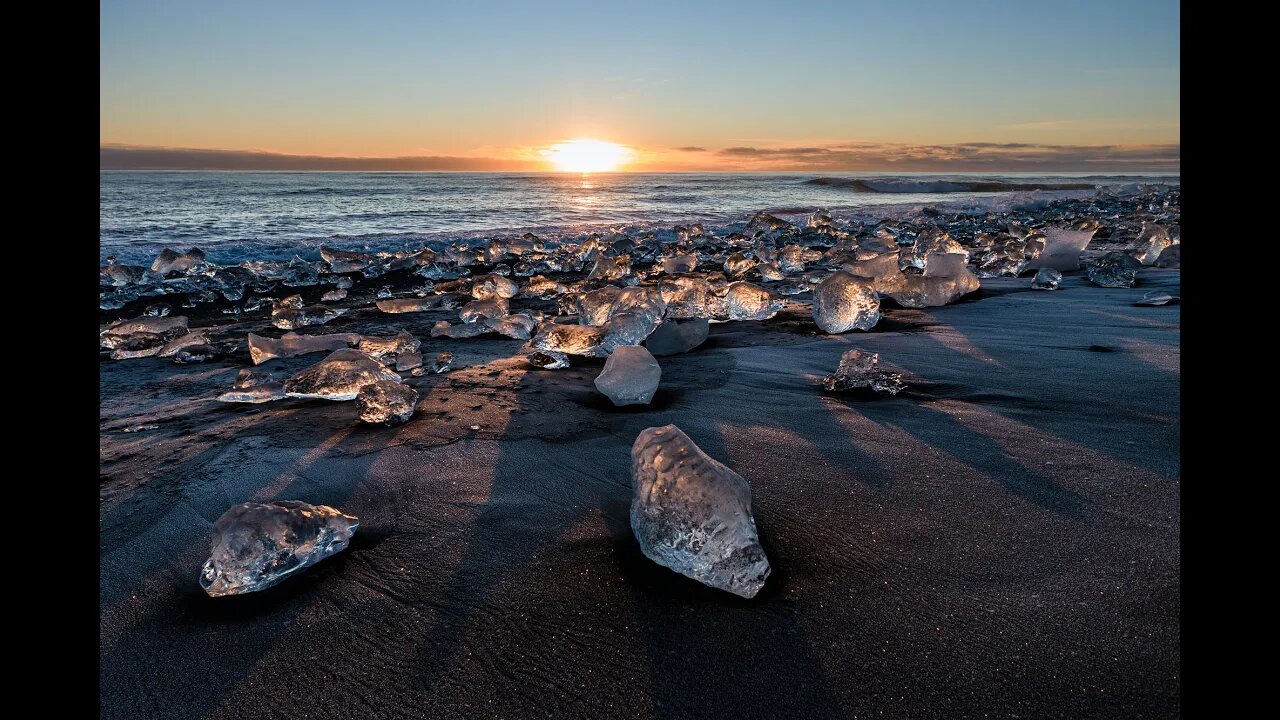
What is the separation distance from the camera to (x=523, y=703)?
1.01m

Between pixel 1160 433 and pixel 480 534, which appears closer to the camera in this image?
pixel 480 534

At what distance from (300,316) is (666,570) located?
417 cm

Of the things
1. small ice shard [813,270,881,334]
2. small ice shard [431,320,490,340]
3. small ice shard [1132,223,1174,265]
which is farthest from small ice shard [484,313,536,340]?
small ice shard [1132,223,1174,265]

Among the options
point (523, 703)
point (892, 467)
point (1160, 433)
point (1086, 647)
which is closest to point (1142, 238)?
point (1160, 433)

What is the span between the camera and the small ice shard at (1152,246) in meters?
5.79

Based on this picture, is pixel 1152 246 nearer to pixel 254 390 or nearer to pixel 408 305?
pixel 408 305

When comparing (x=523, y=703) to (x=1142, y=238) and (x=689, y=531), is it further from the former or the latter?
(x=1142, y=238)

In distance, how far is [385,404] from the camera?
7.31ft

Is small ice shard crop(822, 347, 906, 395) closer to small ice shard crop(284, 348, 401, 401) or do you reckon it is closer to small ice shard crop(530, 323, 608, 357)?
small ice shard crop(530, 323, 608, 357)

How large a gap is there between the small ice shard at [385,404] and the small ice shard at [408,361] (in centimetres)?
81

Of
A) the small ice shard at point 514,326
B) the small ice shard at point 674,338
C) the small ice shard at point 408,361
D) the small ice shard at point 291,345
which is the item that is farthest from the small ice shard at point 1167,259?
the small ice shard at point 291,345

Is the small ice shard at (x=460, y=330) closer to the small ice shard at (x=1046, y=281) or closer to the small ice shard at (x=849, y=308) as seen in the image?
the small ice shard at (x=849, y=308)

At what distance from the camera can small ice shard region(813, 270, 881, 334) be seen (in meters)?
3.52
